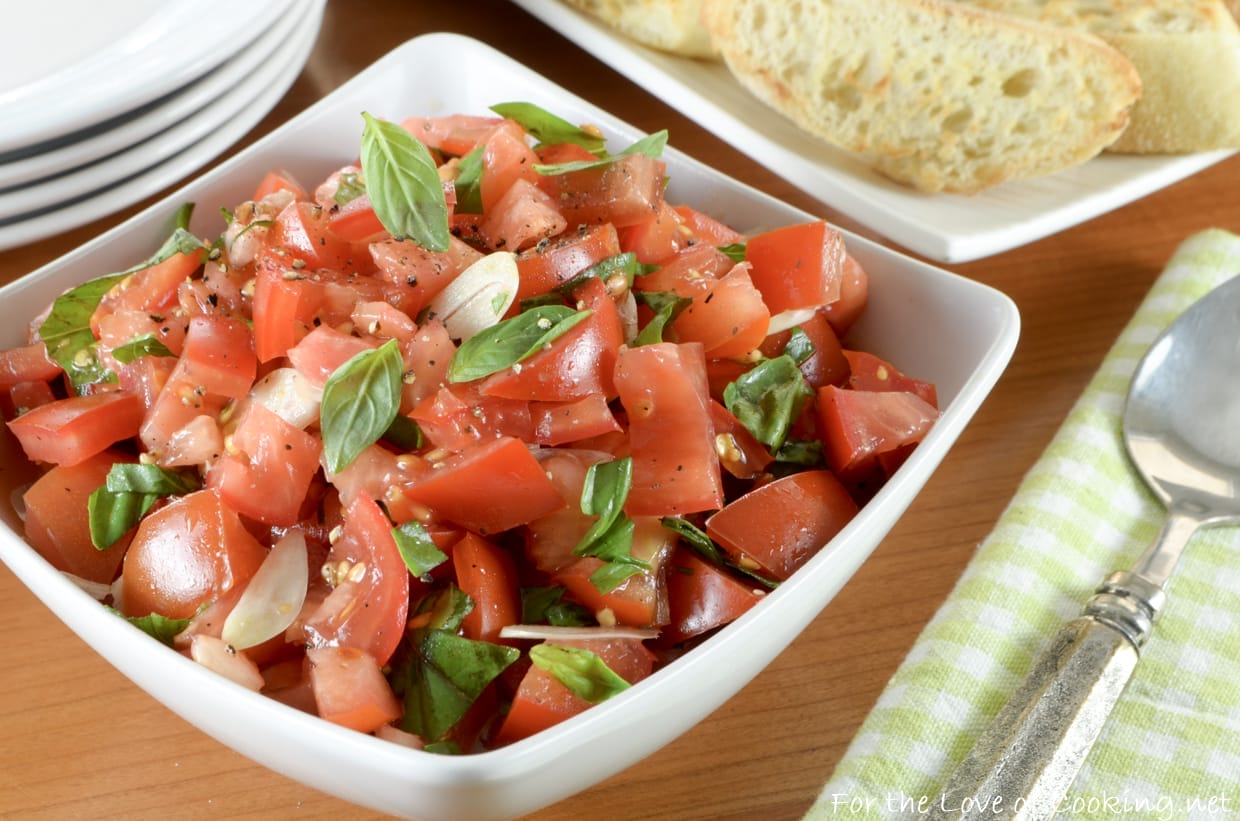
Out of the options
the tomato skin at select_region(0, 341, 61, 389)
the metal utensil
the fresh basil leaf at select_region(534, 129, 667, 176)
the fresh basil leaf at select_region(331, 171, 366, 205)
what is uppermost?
the fresh basil leaf at select_region(534, 129, 667, 176)

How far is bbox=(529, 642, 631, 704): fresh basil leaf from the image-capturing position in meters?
1.22

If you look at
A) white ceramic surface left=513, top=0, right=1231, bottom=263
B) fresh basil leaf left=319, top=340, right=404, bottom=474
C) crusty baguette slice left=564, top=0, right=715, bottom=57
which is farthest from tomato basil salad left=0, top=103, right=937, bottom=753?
crusty baguette slice left=564, top=0, right=715, bottom=57

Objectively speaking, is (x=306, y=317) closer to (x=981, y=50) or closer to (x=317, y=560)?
(x=317, y=560)

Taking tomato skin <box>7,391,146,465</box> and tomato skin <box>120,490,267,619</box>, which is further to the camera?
tomato skin <box>7,391,146,465</box>

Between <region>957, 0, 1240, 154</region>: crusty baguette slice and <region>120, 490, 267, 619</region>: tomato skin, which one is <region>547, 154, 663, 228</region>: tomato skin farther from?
<region>957, 0, 1240, 154</region>: crusty baguette slice

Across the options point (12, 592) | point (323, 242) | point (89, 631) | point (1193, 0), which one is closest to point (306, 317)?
point (323, 242)

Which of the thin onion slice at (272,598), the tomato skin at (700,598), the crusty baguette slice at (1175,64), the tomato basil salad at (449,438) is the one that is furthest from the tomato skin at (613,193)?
the crusty baguette slice at (1175,64)

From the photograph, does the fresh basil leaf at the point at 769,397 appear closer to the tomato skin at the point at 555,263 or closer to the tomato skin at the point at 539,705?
the tomato skin at the point at 555,263

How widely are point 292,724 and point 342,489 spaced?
1.03 feet

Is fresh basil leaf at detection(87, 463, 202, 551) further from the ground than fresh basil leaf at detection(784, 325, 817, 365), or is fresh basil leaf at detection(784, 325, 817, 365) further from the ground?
fresh basil leaf at detection(784, 325, 817, 365)

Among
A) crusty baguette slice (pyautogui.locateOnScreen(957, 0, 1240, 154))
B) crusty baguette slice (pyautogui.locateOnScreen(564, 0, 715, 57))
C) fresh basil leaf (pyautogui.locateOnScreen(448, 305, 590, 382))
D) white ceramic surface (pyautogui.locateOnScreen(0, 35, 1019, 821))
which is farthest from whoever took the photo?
crusty baguette slice (pyautogui.locateOnScreen(564, 0, 715, 57))

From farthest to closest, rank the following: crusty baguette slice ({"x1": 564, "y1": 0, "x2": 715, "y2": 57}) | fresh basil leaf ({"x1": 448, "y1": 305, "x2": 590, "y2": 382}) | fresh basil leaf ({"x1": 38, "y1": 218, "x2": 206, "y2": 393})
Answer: crusty baguette slice ({"x1": 564, "y1": 0, "x2": 715, "y2": 57}), fresh basil leaf ({"x1": 38, "y1": 218, "x2": 206, "y2": 393}), fresh basil leaf ({"x1": 448, "y1": 305, "x2": 590, "y2": 382})

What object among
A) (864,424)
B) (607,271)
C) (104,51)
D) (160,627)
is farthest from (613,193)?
(104,51)

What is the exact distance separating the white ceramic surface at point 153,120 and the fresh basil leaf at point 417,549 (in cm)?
105
